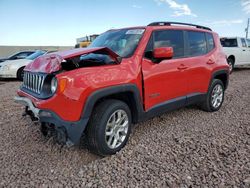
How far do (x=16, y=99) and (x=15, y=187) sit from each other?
127cm

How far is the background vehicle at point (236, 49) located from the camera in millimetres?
11208

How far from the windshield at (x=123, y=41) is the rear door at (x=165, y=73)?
216 mm

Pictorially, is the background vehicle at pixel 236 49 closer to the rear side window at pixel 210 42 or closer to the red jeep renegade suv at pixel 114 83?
the rear side window at pixel 210 42

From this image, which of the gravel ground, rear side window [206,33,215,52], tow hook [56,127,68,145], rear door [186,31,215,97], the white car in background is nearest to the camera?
the gravel ground

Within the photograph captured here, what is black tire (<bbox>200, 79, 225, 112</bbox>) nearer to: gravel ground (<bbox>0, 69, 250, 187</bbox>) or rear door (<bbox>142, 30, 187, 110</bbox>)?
gravel ground (<bbox>0, 69, 250, 187</bbox>)

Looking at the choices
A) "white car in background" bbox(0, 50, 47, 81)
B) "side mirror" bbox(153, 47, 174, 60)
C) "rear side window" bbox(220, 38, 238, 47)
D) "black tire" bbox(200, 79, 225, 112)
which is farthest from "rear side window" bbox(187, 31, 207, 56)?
"rear side window" bbox(220, 38, 238, 47)

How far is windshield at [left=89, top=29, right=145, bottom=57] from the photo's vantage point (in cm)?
324

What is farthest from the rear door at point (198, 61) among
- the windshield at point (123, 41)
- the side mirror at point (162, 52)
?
the windshield at point (123, 41)

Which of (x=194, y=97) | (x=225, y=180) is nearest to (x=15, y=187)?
(x=225, y=180)

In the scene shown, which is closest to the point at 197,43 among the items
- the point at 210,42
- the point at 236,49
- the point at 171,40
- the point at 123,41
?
the point at 210,42

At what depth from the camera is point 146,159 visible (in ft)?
9.37

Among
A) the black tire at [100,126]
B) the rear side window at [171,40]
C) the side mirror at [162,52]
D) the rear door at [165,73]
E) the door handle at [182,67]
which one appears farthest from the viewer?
the door handle at [182,67]

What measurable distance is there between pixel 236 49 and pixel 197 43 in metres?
8.32

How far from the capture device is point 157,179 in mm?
2443
